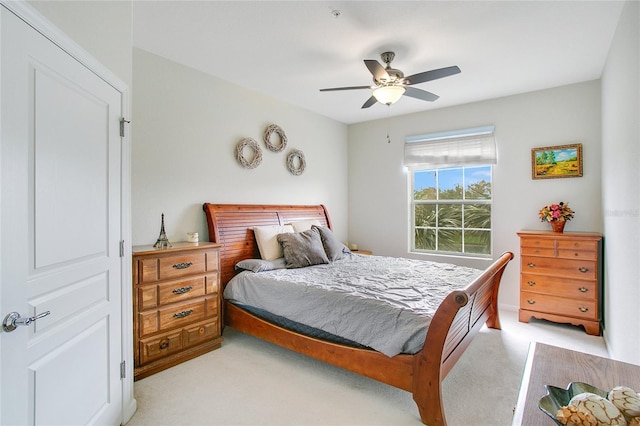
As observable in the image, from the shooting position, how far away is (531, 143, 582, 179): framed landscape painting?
3669 mm

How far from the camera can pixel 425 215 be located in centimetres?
491

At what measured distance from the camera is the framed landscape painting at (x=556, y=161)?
12.0ft

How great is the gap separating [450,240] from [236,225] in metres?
3.15

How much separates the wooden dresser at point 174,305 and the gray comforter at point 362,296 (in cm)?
34

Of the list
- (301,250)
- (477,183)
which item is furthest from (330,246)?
(477,183)

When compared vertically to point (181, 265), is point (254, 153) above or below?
above

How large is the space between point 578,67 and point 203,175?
413 cm

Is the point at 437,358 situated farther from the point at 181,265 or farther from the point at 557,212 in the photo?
the point at 557,212

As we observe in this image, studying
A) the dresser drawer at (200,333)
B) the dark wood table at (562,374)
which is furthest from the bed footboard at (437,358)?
the dresser drawer at (200,333)

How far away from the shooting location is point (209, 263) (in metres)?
2.94

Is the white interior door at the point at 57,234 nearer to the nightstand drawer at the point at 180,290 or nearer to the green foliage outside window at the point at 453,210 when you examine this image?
the nightstand drawer at the point at 180,290

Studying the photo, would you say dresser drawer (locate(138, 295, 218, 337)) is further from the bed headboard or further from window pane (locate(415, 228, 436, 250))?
window pane (locate(415, 228, 436, 250))

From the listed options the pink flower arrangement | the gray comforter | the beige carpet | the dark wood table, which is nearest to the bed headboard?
the gray comforter

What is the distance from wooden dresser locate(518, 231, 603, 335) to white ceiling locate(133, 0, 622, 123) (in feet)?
6.05
